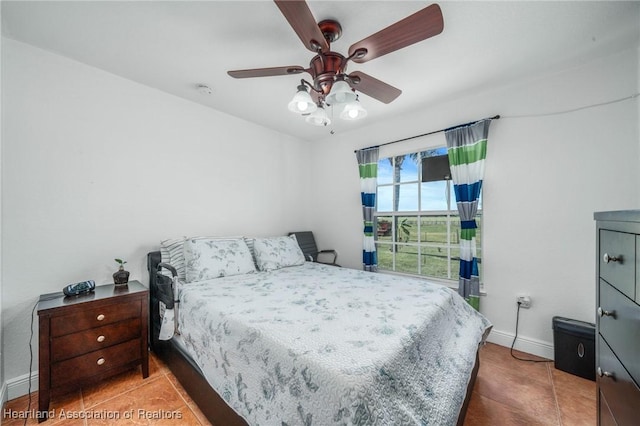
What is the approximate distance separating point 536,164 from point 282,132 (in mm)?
2933

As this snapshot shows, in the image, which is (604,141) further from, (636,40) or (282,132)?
(282,132)

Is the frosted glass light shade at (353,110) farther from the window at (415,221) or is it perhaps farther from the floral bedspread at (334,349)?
the window at (415,221)

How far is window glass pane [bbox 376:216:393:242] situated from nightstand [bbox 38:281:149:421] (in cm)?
260

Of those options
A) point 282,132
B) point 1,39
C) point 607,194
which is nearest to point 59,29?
point 1,39

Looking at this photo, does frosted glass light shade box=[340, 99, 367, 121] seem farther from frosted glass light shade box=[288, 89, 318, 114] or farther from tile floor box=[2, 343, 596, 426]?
tile floor box=[2, 343, 596, 426]

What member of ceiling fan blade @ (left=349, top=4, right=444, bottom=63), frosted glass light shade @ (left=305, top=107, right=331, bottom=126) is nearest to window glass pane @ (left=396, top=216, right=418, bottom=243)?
frosted glass light shade @ (left=305, top=107, right=331, bottom=126)

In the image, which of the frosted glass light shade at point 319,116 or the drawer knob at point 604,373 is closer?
the drawer knob at point 604,373

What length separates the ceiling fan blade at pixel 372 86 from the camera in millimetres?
1517

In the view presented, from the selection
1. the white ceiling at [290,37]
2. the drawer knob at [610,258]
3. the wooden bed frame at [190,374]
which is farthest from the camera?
the white ceiling at [290,37]

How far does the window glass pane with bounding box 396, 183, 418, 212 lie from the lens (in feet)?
9.84

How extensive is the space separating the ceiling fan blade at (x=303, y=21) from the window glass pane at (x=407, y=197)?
2.05m

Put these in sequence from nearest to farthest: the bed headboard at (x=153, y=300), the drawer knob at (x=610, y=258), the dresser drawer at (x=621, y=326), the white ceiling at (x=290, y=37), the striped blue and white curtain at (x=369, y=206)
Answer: the dresser drawer at (x=621, y=326) → the drawer knob at (x=610, y=258) → the white ceiling at (x=290, y=37) → the bed headboard at (x=153, y=300) → the striped blue and white curtain at (x=369, y=206)

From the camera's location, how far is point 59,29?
1646 mm

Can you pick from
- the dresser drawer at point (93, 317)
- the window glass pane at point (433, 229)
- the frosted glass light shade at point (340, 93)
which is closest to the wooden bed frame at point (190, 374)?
the dresser drawer at point (93, 317)
